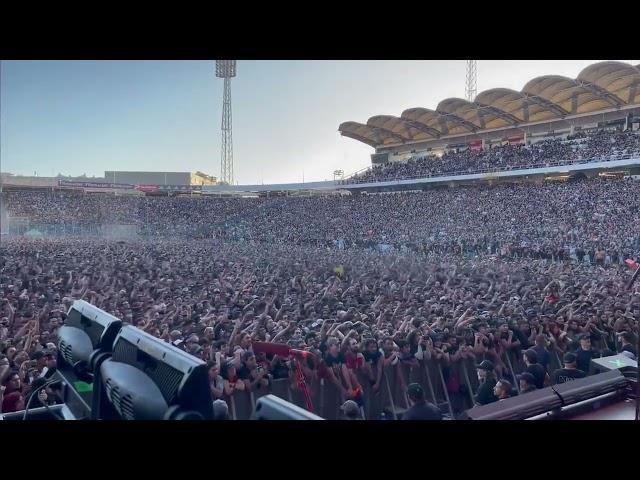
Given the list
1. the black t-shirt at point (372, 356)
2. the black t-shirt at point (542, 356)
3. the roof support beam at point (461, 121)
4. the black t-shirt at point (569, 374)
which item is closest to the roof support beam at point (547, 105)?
the roof support beam at point (461, 121)

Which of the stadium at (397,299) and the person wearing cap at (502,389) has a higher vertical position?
the stadium at (397,299)

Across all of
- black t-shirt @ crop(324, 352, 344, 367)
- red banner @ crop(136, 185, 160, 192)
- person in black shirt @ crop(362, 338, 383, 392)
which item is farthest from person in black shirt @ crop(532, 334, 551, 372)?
red banner @ crop(136, 185, 160, 192)

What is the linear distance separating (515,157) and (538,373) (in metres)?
24.2

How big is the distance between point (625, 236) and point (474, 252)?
5051 mm

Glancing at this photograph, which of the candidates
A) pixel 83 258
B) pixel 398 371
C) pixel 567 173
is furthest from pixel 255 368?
pixel 567 173

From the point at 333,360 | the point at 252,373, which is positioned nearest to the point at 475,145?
the point at 333,360

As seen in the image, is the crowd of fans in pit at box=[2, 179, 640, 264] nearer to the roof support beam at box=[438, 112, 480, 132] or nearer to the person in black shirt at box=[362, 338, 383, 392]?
the roof support beam at box=[438, 112, 480, 132]

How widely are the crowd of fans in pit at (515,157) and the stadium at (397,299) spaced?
0.13m

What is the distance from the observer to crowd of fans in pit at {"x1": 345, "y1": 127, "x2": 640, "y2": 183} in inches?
884

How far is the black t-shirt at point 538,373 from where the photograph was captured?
407 centimetres

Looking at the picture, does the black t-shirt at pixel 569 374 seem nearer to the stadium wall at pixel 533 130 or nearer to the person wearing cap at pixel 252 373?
the person wearing cap at pixel 252 373

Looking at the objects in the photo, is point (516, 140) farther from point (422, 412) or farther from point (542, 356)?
point (422, 412)

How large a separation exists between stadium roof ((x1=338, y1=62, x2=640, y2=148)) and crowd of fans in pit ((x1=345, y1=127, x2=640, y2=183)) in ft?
5.84

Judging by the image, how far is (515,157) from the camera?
2600 cm
